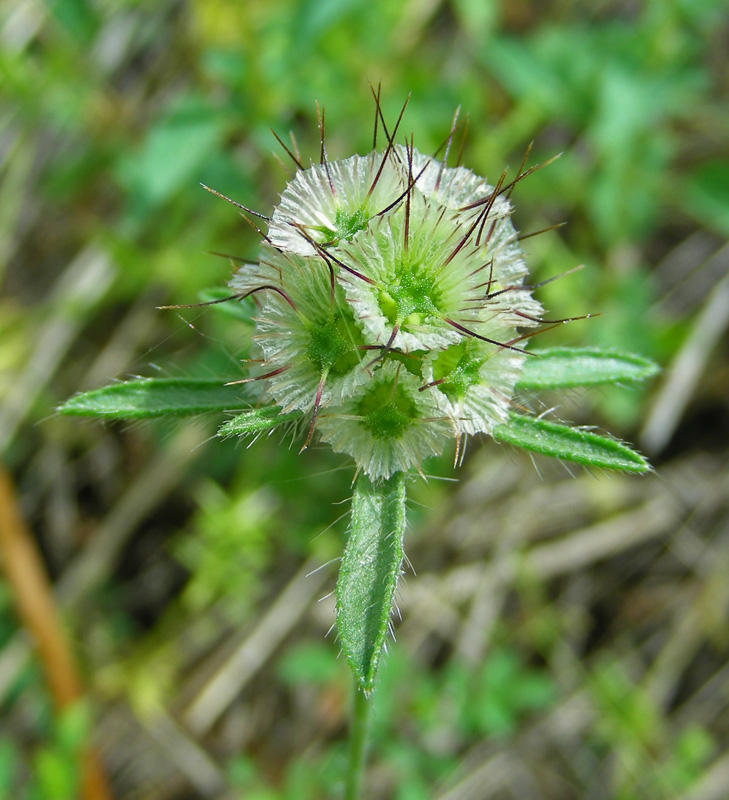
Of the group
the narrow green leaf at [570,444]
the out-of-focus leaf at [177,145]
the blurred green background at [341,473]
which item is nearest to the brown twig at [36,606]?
the blurred green background at [341,473]

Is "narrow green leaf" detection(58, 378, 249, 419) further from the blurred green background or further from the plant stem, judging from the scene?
the blurred green background

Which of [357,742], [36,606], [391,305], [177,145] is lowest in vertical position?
[357,742]

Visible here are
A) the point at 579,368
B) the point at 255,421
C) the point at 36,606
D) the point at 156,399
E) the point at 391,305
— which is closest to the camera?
the point at 255,421

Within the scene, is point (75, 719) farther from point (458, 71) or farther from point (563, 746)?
point (458, 71)

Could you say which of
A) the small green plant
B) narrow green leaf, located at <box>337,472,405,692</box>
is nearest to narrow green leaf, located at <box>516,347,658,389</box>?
the small green plant

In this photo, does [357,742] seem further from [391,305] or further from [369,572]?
[391,305]

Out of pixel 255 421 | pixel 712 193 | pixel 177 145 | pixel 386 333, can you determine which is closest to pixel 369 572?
pixel 255 421
